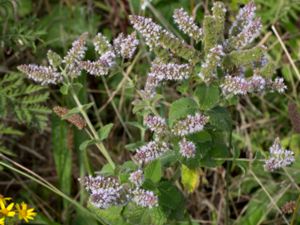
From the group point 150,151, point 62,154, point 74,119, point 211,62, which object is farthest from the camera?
point 62,154

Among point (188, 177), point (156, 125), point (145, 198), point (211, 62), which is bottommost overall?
point (188, 177)

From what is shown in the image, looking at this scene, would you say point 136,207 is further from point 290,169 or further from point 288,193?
point 288,193

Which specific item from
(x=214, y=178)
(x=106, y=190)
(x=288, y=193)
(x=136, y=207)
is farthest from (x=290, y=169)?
(x=106, y=190)

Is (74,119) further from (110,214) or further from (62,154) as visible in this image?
(62,154)

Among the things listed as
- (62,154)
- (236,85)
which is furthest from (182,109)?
(62,154)

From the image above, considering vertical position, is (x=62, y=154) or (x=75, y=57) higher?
(x=75, y=57)

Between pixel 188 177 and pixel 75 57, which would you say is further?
pixel 188 177
